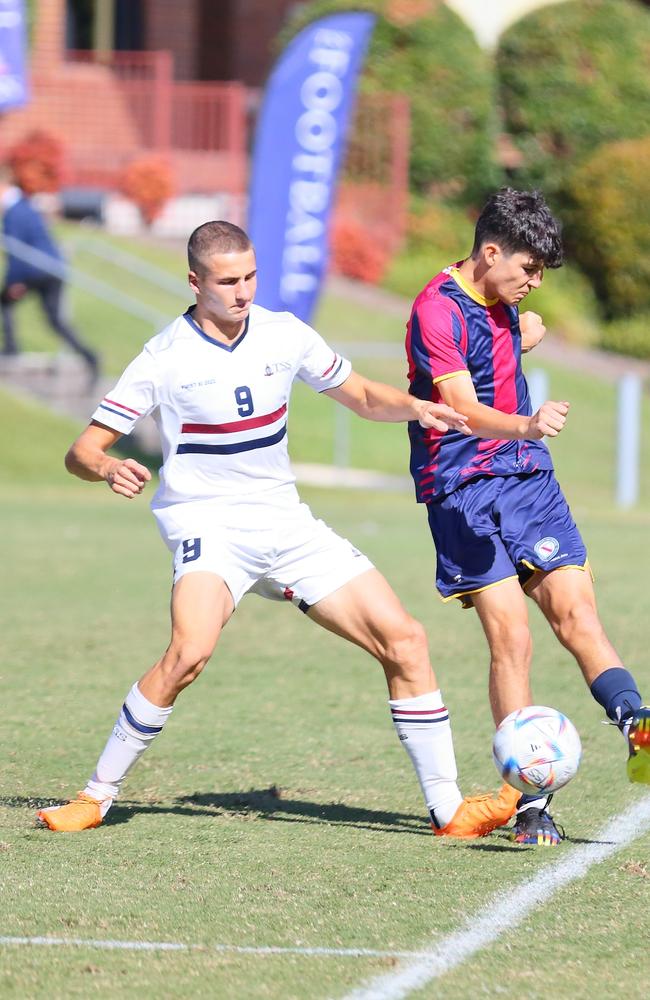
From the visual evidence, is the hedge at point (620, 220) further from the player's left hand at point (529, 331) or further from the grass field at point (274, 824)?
the player's left hand at point (529, 331)

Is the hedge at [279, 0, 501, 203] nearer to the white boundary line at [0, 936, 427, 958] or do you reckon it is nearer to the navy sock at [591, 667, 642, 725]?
the navy sock at [591, 667, 642, 725]

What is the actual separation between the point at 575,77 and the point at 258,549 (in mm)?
26018

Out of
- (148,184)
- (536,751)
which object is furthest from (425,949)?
(148,184)

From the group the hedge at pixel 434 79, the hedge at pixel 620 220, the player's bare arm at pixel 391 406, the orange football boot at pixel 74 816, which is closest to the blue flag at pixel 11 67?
the hedge at pixel 434 79

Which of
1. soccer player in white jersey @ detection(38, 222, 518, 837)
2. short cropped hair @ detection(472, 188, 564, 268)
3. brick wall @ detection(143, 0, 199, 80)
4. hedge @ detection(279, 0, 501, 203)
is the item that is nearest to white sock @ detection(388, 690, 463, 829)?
soccer player in white jersey @ detection(38, 222, 518, 837)

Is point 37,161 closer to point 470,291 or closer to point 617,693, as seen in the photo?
point 470,291

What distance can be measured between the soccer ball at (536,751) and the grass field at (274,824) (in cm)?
24

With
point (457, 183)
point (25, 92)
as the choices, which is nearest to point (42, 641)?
point (25, 92)

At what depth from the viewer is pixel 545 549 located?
231 inches

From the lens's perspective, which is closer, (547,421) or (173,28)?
(547,421)

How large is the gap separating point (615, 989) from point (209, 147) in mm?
25160

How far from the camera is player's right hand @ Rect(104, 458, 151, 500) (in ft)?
17.6

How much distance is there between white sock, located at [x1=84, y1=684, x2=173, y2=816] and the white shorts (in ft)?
1.43

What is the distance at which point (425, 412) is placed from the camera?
5.63 metres
